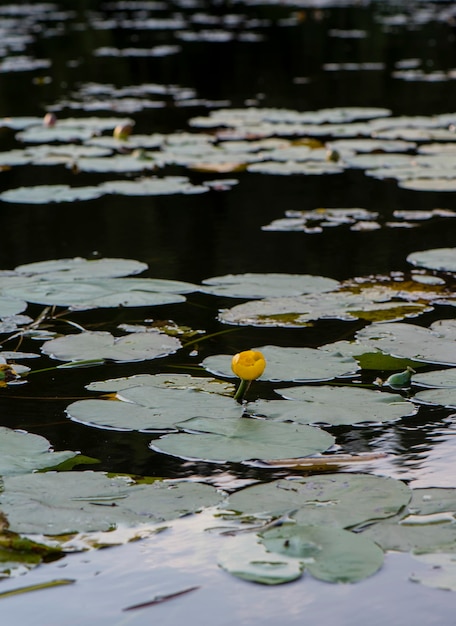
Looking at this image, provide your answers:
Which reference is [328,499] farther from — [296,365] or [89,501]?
[296,365]

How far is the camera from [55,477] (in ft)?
6.15

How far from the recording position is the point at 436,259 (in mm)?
3510

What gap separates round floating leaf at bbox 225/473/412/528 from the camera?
172cm

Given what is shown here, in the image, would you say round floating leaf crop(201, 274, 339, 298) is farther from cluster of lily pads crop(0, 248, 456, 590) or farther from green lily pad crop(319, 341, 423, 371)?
green lily pad crop(319, 341, 423, 371)

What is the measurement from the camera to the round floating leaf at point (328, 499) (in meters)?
1.72

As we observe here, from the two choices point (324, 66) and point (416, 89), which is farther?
point (324, 66)

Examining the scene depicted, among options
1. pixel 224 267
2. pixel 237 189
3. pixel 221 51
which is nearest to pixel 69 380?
pixel 224 267

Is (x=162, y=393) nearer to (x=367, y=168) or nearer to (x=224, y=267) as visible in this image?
(x=224, y=267)

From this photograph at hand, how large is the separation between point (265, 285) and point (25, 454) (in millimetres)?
1420

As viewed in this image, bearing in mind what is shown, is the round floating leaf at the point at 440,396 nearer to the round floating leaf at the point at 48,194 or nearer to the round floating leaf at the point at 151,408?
the round floating leaf at the point at 151,408

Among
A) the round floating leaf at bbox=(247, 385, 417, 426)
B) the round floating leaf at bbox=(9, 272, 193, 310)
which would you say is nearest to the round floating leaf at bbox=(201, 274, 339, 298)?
the round floating leaf at bbox=(9, 272, 193, 310)

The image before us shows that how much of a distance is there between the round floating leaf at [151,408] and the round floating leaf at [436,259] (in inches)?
54.9

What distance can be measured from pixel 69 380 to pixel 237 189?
2661 mm

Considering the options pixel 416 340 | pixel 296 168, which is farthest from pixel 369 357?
pixel 296 168
